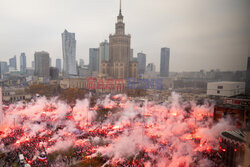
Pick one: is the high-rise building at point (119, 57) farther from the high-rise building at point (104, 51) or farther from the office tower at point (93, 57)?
the office tower at point (93, 57)

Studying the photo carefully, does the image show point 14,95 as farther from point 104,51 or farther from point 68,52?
point 104,51

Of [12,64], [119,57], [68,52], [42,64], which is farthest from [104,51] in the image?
[12,64]

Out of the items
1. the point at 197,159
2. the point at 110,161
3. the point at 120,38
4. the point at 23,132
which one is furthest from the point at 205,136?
the point at 120,38

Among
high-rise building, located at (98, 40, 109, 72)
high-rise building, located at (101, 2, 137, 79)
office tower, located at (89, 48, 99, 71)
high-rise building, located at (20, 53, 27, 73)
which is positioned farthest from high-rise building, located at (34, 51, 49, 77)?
high-rise building, located at (101, 2, 137, 79)

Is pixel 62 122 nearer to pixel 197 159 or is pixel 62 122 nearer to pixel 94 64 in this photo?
pixel 197 159

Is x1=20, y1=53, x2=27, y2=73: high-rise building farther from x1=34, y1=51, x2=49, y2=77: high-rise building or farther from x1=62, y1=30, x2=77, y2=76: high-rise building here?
x1=62, y1=30, x2=77, y2=76: high-rise building
